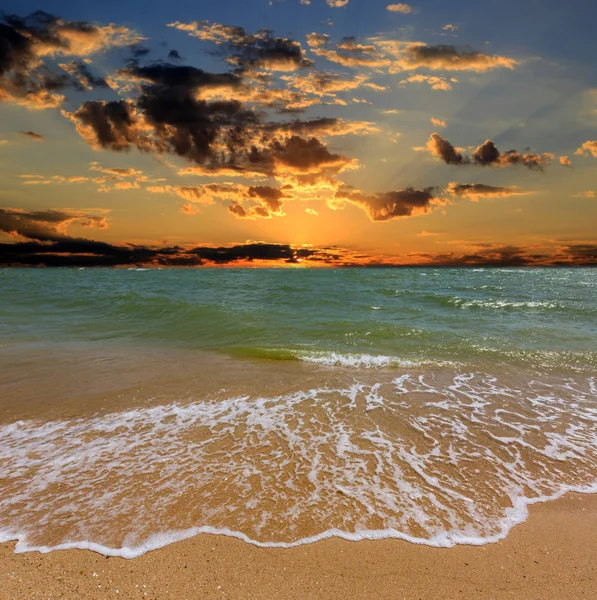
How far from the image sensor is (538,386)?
737cm

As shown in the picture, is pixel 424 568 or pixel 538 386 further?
pixel 538 386

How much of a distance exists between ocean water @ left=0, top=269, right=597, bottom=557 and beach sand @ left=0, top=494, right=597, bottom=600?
5.4 inches

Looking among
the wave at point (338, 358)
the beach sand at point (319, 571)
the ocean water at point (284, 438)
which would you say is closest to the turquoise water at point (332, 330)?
the wave at point (338, 358)

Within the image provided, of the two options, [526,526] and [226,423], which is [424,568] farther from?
[226,423]

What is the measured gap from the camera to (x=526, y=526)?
332 cm

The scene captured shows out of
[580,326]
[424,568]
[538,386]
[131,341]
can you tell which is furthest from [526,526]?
[580,326]

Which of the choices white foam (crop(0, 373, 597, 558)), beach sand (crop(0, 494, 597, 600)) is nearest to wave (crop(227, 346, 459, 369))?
white foam (crop(0, 373, 597, 558))

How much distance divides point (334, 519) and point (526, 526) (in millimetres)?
1829

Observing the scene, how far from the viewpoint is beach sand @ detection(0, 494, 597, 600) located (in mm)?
2578

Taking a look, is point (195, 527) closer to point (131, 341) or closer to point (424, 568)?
point (424, 568)

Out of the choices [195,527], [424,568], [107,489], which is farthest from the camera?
[107,489]

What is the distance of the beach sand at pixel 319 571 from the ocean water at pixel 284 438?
14 centimetres

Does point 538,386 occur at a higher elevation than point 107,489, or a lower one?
lower

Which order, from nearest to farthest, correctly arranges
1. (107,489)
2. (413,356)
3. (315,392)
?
(107,489)
(315,392)
(413,356)
